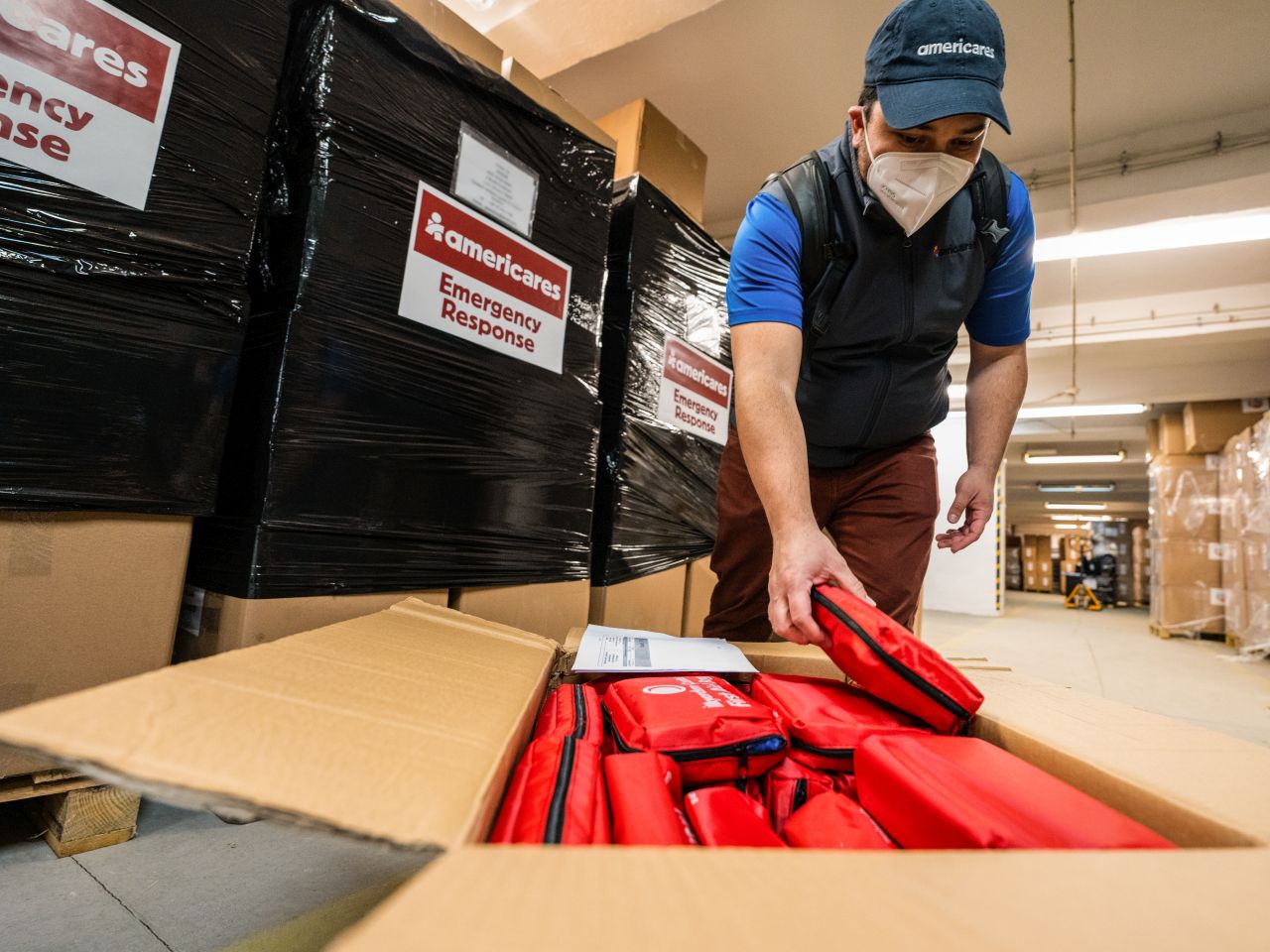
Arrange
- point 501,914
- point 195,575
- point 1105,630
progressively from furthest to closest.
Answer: point 1105,630 < point 195,575 < point 501,914

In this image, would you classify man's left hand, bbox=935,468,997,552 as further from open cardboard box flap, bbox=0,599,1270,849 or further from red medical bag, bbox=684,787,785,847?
red medical bag, bbox=684,787,785,847

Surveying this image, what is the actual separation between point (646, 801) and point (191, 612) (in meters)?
1.05

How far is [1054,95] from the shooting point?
357cm

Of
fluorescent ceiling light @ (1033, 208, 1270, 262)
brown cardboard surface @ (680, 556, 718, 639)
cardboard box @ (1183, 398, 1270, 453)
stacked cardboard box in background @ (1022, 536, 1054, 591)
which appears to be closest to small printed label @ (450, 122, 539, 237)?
brown cardboard surface @ (680, 556, 718, 639)

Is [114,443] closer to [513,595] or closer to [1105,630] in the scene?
[513,595]

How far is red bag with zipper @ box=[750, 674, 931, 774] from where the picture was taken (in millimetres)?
698

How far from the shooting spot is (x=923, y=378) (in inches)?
52.3

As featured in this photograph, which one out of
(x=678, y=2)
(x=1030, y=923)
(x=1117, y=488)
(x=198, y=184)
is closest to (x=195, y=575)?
(x=198, y=184)

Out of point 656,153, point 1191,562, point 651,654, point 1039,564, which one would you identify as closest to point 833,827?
point 651,654

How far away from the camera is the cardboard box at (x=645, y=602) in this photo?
1890mm

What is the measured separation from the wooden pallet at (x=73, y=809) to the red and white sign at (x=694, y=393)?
1.54 m

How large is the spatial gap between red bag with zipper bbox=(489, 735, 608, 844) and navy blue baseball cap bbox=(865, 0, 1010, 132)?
1.04 m

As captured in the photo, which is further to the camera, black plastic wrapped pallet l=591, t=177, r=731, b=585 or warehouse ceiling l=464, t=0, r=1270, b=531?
warehouse ceiling l=464, t=0, r=1270, b=531

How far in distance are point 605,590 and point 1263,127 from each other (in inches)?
183
